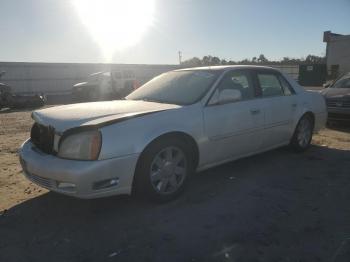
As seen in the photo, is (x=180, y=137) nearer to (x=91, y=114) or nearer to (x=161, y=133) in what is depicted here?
(x=161, y=133)

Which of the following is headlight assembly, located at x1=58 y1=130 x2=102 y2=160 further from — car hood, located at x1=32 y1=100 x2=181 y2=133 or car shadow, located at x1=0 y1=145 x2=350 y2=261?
car shadow, located at x1=0 y1=145 x2=350 y2=261

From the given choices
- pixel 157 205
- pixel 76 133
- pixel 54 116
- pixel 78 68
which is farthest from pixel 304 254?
pixel 78 68

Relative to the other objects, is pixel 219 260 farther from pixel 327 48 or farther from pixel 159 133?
pixel 327 48

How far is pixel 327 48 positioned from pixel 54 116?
4753 cm

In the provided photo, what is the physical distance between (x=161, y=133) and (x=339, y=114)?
6.42 metres

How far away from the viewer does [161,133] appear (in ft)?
13.0

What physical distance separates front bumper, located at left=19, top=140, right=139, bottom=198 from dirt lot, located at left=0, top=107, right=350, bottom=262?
0.35 m

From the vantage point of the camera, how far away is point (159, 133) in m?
3.93

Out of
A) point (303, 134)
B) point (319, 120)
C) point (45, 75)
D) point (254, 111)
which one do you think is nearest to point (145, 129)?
point (254, 111)

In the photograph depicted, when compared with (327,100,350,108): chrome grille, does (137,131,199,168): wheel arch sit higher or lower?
higher

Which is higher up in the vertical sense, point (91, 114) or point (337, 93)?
point (91, 114)

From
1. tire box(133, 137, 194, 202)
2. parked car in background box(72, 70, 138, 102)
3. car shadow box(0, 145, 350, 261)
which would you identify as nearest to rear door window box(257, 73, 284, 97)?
car shadow box(0, 145, 350, 261)

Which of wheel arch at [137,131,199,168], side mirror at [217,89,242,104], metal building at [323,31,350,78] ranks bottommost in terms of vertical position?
wheel arch at [137,131,199,168]

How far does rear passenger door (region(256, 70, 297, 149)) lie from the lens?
17.7 ft
